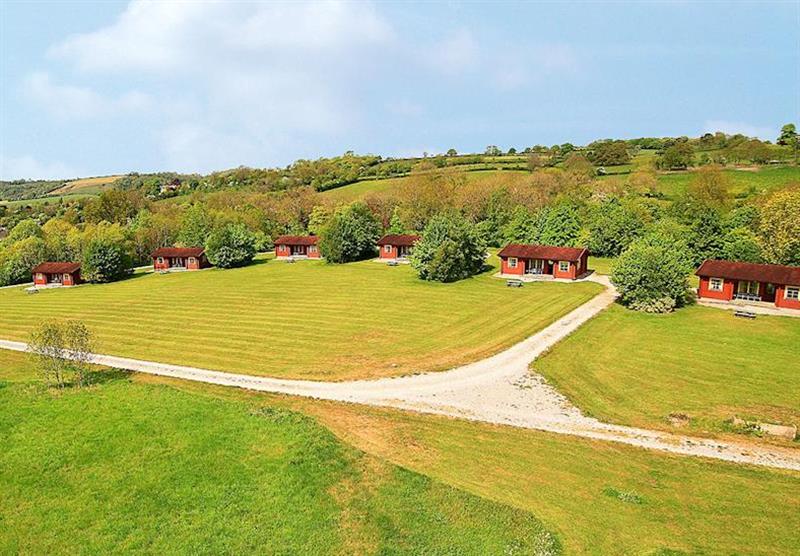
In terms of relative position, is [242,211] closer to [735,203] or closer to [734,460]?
[735,203]

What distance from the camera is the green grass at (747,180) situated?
86.4m

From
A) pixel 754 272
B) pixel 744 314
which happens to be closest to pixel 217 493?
pixel 744 314

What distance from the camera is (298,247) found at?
83.1 m

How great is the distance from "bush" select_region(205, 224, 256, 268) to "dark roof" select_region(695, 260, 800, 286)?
184 feet

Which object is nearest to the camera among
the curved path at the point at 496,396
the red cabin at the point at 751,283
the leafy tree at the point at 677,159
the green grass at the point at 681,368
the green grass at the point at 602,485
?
the green grass at the point at 602,485

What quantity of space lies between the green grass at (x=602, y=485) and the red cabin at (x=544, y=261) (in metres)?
37.3

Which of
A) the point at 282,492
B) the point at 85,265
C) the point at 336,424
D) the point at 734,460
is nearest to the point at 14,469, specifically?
the point at 282,492

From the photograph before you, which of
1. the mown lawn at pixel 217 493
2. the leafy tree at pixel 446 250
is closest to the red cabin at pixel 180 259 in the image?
the leafy tree at pixel 446 250

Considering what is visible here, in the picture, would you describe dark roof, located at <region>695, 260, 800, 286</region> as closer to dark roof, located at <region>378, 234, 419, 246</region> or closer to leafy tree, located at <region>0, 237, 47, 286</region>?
dark roof, located at <region>378, 234, 419, 246</region>

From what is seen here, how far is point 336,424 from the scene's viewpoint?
23.2 m

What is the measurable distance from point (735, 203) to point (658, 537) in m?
75.8

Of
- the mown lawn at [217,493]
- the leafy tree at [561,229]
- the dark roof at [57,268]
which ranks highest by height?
the leafy tree at [561,229]

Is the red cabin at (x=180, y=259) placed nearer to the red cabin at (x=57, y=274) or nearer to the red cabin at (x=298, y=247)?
the red cabin at (x=57, y=274)

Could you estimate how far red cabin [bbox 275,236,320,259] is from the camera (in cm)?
8169
